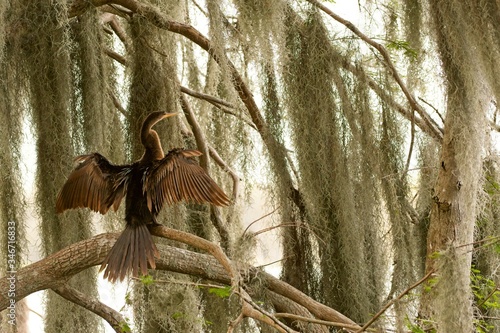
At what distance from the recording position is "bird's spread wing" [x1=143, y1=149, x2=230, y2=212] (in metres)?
2.95

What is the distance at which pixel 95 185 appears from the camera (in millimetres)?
3244

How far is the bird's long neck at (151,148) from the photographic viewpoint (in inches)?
130

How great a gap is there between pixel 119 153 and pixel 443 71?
1524 millimetres

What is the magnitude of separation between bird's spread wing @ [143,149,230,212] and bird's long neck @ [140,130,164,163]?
13 centimetres

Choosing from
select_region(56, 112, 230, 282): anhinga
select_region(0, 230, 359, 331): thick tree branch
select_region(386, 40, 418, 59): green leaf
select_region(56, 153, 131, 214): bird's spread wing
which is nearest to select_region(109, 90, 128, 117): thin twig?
select_region(56, 112, 230, 282): anhinga

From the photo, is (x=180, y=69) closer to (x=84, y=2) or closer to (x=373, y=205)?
(x=84, y=2)

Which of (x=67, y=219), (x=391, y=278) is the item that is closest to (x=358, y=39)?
(x=391, y=278)

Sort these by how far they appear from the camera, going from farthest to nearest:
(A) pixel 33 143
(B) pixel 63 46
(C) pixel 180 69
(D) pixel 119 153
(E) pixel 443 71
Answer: (C) pixel 180 69, (D) pixel 119 153, (A) pixel 33 143, (B) pixel 63 46, (E) pixel 443 71

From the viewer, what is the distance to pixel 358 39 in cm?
389

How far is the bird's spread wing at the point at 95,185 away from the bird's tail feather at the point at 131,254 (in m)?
0.15

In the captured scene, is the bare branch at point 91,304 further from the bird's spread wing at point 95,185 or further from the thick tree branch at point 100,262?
the bird's spread wing at point 95,185

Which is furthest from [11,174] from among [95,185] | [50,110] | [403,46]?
[403,46]

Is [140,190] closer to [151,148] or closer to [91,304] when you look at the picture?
[151,148]

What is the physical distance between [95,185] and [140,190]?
164 millimetres
